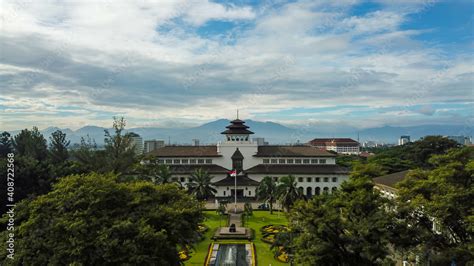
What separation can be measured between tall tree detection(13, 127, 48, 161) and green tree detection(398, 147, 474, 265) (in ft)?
129

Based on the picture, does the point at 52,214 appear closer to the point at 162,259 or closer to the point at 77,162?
the point at 162,259

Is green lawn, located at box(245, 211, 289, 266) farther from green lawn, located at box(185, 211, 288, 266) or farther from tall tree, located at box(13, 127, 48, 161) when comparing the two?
tall tree, located at box(13, 127, 48, 161)

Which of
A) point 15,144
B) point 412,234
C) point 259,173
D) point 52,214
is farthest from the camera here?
point 259,173

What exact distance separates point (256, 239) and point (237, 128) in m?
28.3

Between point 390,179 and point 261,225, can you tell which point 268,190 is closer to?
point 261,225

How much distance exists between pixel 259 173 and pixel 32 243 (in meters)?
42.4

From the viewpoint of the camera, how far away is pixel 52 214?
1552 centimetres

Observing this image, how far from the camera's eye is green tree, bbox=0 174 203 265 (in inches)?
557

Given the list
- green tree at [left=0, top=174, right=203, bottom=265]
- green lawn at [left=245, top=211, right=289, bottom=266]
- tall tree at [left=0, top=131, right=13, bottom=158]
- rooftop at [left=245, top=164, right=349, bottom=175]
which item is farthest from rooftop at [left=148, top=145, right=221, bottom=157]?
green tree at [left=0, top=174, right=203, bottom=265]

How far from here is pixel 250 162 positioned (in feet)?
189

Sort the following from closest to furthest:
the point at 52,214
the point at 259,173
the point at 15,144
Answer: the point at 52,214, the point at 15,144, the point at 259,173

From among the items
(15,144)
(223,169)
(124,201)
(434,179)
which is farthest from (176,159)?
(434,179)

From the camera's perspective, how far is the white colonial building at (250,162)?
5478 cm

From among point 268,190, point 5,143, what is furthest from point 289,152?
point 5,143
